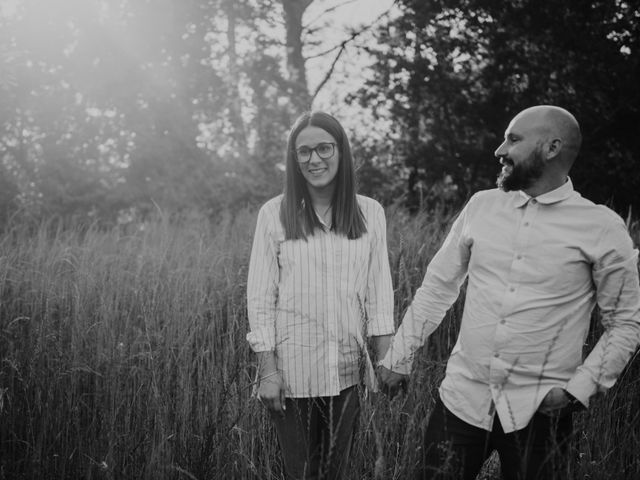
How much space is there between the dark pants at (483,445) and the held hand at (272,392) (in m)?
0.53

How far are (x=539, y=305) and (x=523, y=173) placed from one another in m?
0.45

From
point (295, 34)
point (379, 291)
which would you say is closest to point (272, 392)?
point (379, 291)

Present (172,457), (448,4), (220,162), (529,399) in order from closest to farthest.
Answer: (529,399) → (172,457) → (448,4) → (220,162)

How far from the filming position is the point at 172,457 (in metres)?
2.64

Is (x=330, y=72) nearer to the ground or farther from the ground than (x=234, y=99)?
farther from the ground

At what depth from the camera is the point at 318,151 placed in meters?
2.38

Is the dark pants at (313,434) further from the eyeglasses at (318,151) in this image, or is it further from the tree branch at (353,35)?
the tree branch at (353,35)

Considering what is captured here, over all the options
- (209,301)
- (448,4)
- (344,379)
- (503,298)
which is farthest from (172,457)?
(448,4)

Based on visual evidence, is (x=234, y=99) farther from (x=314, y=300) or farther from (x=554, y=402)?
(x=554, y=402)

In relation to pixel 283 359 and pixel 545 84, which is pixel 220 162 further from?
pixel 283 359

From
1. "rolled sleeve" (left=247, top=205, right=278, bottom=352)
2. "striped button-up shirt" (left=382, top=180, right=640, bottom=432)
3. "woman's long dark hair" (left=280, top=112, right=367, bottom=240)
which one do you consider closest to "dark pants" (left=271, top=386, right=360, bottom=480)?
"rolled sleeve" (left=247, top=205, right=278, bottom=352)

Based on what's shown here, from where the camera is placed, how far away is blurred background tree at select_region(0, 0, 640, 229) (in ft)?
34.4

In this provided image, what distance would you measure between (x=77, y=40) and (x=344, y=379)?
10840mm

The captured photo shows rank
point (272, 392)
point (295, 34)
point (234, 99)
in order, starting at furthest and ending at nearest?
point (295, 34), point (234, 99), point (272, 392)
